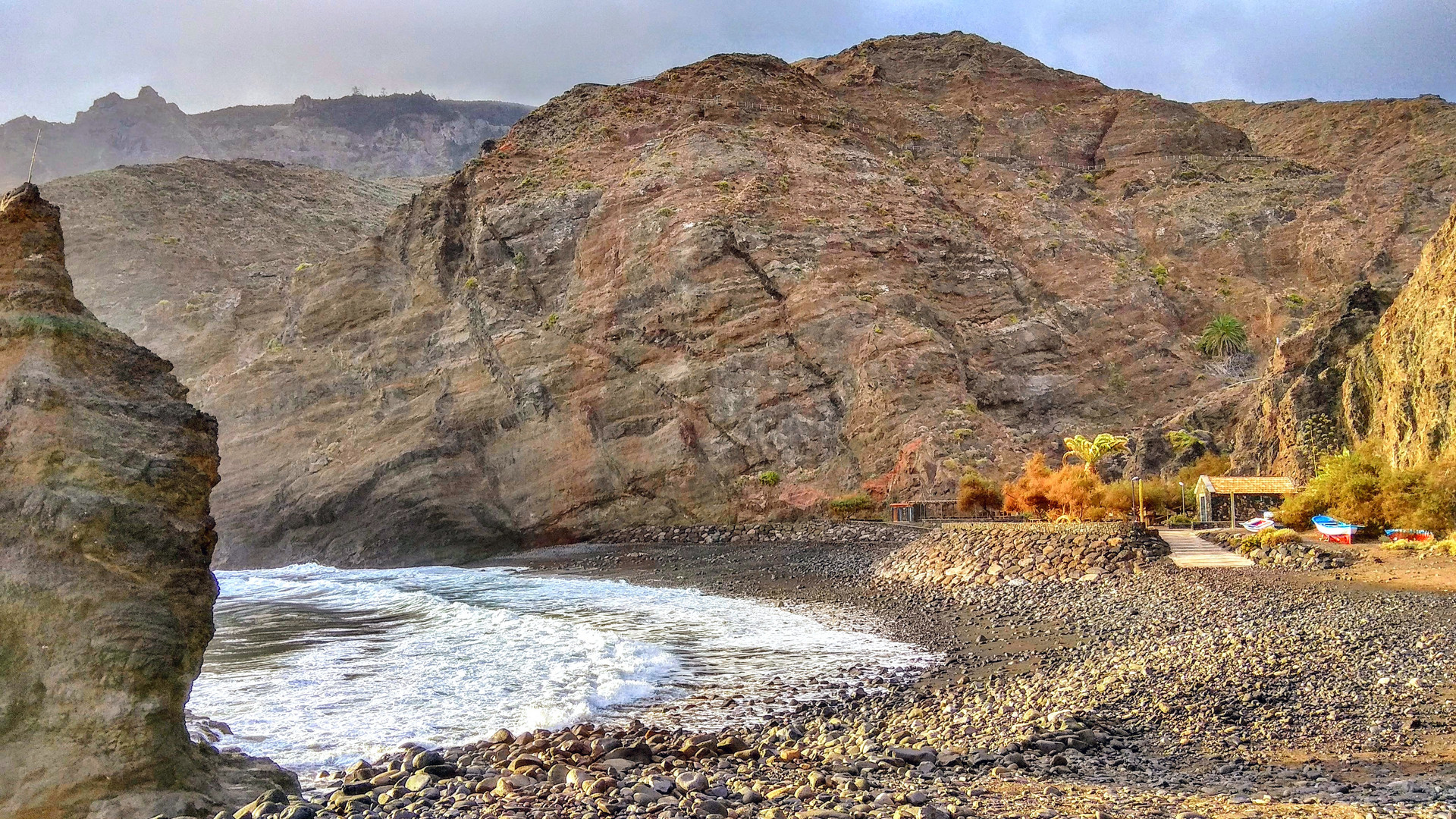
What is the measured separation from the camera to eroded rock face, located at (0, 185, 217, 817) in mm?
6656

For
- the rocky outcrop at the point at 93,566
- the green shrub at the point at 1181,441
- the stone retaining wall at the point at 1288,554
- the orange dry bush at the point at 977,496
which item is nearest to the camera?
the rocky outcrop at the point at 93,566

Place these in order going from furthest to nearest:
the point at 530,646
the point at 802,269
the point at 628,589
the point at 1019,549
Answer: the point at 802,269
the point at 628,589
the point at 1019,549
the point at 530,646

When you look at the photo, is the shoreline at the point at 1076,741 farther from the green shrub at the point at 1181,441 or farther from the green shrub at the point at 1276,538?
the green shrub at the point at 1181,441

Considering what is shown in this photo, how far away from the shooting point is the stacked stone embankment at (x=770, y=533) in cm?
3569

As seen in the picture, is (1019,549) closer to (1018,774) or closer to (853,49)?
(1018,774)

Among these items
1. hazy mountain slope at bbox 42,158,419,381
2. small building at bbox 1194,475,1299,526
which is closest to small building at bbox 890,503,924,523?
small building at bbox 1194,475,1299,526

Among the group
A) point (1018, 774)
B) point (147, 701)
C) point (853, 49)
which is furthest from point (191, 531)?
point (853, 49)

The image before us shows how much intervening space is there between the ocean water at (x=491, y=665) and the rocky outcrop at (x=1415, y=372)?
48.9ft

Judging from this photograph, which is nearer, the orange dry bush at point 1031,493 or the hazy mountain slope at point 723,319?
the orange dry bush at point 1031,493

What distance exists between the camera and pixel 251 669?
1603 cm

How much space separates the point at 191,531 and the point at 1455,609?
16.0 metres

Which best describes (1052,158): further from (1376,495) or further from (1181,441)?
(1376,495)

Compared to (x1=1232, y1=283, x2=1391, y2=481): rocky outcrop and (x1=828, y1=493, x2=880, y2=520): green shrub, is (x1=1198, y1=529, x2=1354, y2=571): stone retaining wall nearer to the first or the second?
(x1=1232, y1=283, x2=1391, y2=481): rocky outcrop

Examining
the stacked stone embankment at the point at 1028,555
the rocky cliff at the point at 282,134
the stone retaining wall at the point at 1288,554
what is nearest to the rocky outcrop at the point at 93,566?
the stacked stone embankment at the point at 1028,555
